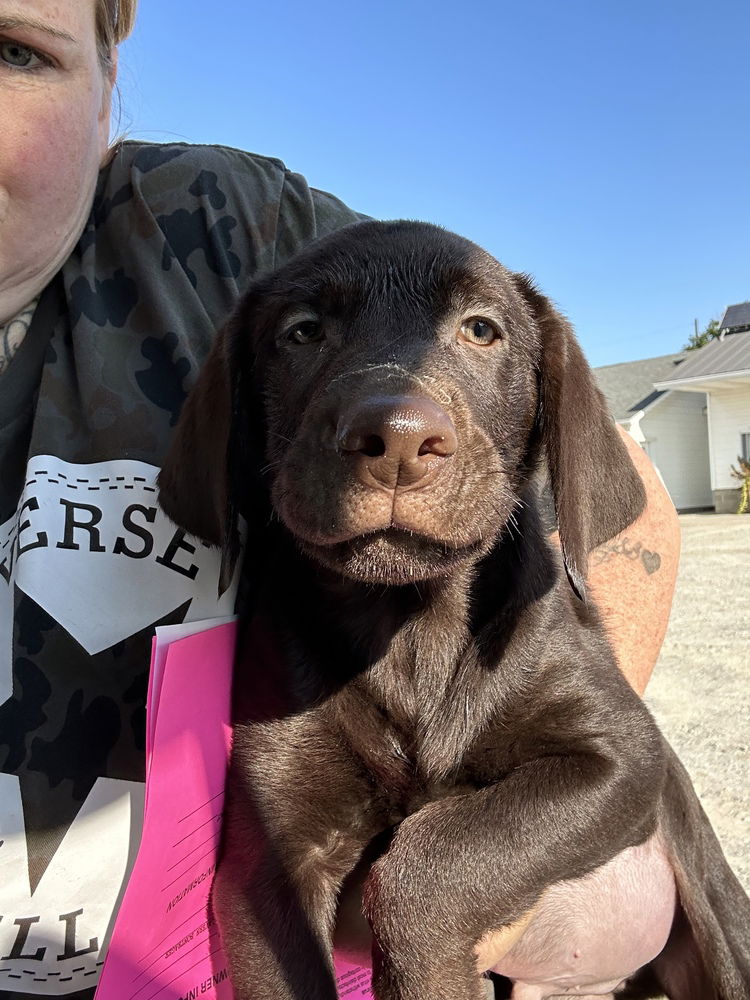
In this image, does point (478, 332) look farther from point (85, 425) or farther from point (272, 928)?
point (272, 928)

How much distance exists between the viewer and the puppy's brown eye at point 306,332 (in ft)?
6.29

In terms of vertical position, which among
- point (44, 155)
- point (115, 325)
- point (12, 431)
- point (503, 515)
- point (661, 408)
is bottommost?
point (661, 408)

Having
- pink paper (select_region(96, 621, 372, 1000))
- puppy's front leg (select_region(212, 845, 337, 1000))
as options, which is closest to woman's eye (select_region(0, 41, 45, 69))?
pink paper (select_region(96, 621, 372, 1000))

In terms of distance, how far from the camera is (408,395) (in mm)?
1415

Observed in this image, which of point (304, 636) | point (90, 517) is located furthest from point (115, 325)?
point (304, 636)

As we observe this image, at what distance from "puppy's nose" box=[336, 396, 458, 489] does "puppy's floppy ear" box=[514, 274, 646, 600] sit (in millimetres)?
487

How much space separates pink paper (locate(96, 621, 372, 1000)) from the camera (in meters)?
1.40

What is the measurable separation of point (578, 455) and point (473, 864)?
843 millimetres

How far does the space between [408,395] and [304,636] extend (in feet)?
2.07

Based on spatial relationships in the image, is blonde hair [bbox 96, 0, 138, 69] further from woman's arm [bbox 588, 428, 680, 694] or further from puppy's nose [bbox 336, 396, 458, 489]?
woman's arm [bbox 588, 428, 680, 694]

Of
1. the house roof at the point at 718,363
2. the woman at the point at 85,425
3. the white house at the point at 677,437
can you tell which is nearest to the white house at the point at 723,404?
the house roof at the point at 718,363

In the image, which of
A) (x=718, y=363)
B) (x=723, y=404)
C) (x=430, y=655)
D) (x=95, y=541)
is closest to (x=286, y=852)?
(x=430, y=655)

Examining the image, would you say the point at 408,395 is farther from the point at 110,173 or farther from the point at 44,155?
the point at 110,173

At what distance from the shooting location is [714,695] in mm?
5207
